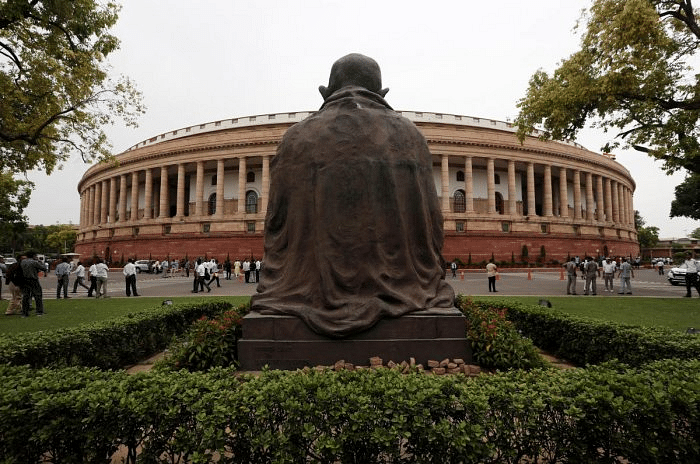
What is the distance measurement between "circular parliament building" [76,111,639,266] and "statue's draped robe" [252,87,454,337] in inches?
1208

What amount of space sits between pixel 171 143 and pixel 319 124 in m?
40.9

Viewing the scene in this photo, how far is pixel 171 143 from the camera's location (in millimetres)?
40750

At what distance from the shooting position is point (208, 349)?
190 inches

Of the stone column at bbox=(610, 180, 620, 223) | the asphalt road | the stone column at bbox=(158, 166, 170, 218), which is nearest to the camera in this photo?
the asphalt road

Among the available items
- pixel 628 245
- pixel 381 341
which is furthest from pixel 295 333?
pixel 628 245

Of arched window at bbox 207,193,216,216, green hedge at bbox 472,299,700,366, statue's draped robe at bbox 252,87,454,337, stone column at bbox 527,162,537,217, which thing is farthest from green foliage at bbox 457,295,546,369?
arched window at bbox 207,193,216,216

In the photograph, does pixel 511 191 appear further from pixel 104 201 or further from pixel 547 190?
pixel 104 201

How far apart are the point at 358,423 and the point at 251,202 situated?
132 feet

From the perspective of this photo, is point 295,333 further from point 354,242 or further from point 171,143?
point 171,143

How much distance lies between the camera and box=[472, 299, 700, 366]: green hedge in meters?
4.51

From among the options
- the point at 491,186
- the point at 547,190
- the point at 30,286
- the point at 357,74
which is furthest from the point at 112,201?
the point at 547,190

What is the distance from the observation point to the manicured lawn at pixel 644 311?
8510 millimetres

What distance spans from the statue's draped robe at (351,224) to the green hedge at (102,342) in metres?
2.48

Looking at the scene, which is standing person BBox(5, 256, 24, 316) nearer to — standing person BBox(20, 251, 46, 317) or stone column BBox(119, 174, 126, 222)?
standing person BBox(20, 251, 46, 317)
